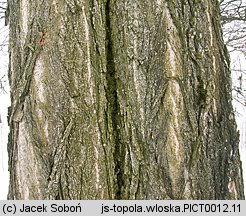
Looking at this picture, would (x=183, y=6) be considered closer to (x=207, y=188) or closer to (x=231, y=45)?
(x=207, y=188)

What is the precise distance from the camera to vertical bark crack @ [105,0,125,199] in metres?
1.21

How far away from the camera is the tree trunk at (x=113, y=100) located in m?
1.18

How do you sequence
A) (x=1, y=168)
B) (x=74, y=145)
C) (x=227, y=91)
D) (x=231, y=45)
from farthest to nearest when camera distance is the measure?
1. (x=1, y=168)
2. (x=231, y=45)
3. (x=227, y=91)
4. (x=74, y=145)

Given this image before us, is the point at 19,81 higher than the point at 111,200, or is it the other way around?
the point at 19,81

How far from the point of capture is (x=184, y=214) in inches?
48.1

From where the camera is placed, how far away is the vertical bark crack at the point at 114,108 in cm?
121

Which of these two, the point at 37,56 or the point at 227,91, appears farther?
the point at 227,91

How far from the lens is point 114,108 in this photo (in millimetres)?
1210

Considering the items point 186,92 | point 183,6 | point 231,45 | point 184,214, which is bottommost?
point 184,214

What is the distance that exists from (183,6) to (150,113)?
1.00 ft

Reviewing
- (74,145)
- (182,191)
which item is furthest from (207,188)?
(74,145)

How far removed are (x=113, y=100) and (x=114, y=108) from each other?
0.02 m

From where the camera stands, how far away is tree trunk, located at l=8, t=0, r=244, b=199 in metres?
1.18

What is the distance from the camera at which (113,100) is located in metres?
1.21
